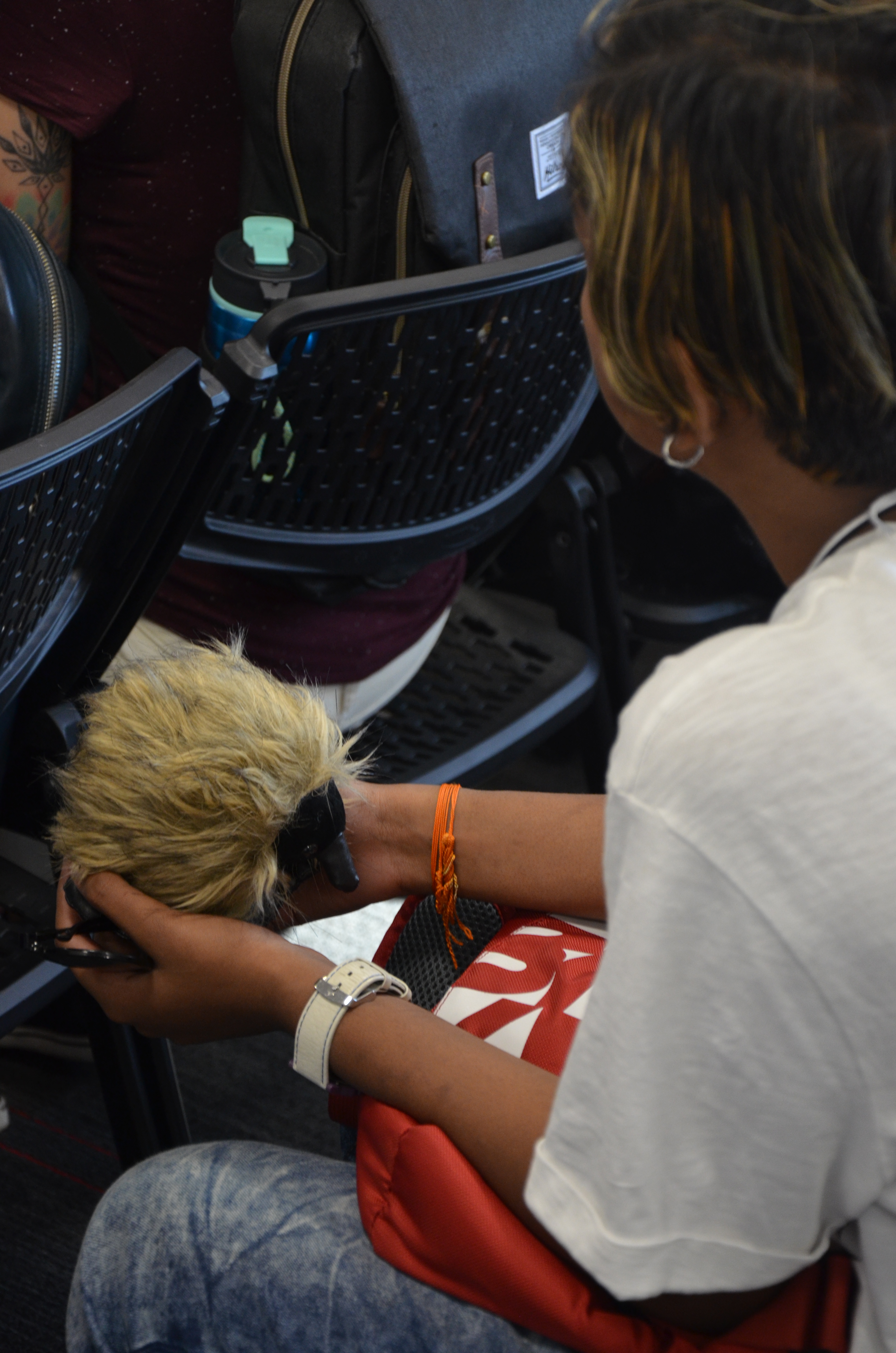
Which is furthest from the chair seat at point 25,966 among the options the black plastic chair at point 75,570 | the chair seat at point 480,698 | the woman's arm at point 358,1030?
the chair seat at point 480,698

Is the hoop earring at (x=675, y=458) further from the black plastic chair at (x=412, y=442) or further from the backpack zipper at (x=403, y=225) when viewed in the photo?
the backpack zipper at (x=403, y=225)

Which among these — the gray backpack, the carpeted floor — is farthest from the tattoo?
the carpeted floor

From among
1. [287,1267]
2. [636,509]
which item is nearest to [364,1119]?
[287,1267]

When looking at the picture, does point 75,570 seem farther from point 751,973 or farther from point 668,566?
point 668,566

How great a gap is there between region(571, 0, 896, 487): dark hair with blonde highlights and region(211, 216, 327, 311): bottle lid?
434 millimetres

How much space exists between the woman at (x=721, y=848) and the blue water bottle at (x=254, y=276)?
42cm

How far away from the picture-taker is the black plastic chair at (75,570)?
79cm

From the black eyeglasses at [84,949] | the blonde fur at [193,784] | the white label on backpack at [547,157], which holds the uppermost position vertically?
the white label on backpack at [547,157]

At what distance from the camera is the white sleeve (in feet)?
1.65

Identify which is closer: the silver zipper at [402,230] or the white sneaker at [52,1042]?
the silver zipper at [402,230]

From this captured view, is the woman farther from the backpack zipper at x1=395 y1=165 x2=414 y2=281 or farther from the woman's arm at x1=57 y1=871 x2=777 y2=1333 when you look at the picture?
the backpack zipper at x1=395 y1=165 x2=414 y2=281

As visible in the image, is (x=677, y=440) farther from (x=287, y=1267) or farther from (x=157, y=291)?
(x=157, y=291)

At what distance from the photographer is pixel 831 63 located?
538 millimetres

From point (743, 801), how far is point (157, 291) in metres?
0.96
